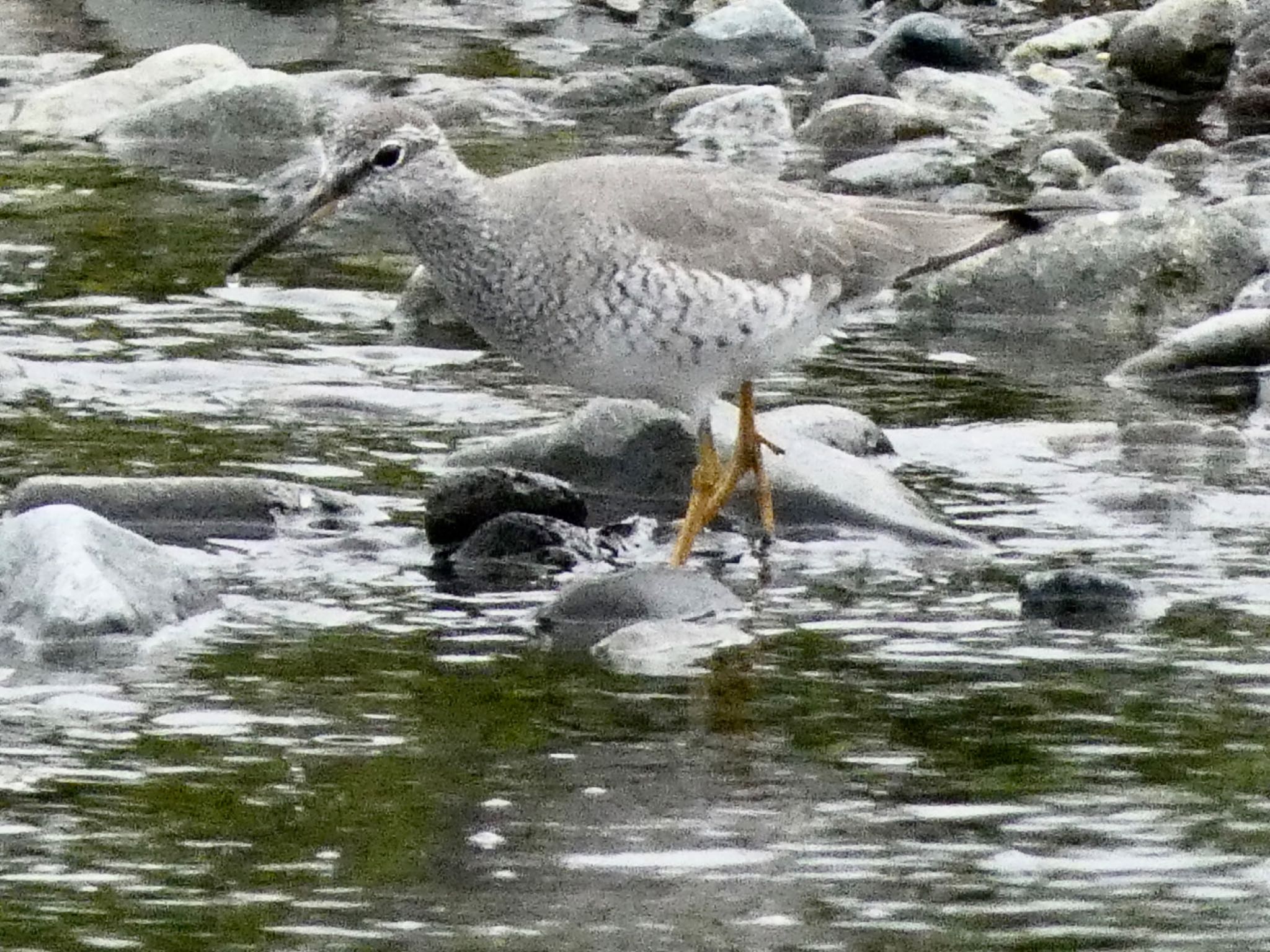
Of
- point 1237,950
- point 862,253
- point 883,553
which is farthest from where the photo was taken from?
point 862,253

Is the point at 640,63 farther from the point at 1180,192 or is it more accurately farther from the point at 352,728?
the point at 352,728

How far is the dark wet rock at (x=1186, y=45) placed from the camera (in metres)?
17.0

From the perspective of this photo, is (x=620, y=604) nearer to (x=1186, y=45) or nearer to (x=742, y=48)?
(x=1186, y=45)

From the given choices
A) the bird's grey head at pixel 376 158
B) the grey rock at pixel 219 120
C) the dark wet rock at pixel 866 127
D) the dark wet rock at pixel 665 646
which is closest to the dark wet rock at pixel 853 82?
the dark wet rock at pixel 866 127

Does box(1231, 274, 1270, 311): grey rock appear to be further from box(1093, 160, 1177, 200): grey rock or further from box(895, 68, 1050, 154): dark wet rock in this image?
box(895, 68, 1050, 154): dark wet rock

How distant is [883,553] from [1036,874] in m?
3.06

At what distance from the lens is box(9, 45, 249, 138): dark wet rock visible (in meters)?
15.9

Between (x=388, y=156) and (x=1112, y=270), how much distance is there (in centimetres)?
449

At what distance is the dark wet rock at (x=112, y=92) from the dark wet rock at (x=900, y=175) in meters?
4.22

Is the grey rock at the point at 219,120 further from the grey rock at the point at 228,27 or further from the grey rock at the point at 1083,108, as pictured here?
the grey rock at the point at 1083,108

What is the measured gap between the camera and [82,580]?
736 centimetres

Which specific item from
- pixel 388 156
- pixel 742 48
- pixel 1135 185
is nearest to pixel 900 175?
pixel 1135 185

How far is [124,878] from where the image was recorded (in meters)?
5.55

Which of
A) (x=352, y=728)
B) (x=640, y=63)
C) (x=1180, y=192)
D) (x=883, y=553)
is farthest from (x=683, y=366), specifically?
Result: (x=640, y=63)
